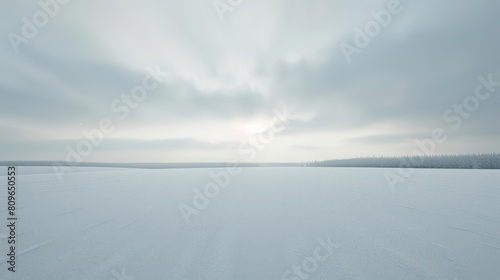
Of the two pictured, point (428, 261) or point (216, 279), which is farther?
point (428, 261)

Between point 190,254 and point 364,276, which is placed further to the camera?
point 190,254

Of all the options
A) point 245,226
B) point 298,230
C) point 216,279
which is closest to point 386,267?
point 298,230

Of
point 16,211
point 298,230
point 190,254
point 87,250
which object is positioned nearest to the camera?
point 190,254

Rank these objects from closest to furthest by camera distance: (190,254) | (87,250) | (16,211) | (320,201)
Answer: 1. (190,254)
2. (87,250)
3. (16,211)
4. (320,201)

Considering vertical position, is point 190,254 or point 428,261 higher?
point 190,254

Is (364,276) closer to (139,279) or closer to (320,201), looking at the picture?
(139,279)

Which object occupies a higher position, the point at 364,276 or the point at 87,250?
the point at 87,250

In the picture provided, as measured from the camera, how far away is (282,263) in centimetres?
377

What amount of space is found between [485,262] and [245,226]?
172 inches

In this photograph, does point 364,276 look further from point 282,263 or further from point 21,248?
point 21,248

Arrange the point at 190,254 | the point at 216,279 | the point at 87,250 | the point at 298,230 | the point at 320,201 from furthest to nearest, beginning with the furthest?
the point at 320,201 < the point at 298,230 < the point at 87,250 < the point at 190,254 < the point at 216,279

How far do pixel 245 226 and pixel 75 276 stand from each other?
3397mm

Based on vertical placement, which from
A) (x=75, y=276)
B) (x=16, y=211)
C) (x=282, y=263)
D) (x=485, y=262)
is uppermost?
(x=16, y=211)

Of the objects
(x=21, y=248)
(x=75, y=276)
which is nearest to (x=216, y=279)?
(x=75, y=276)
